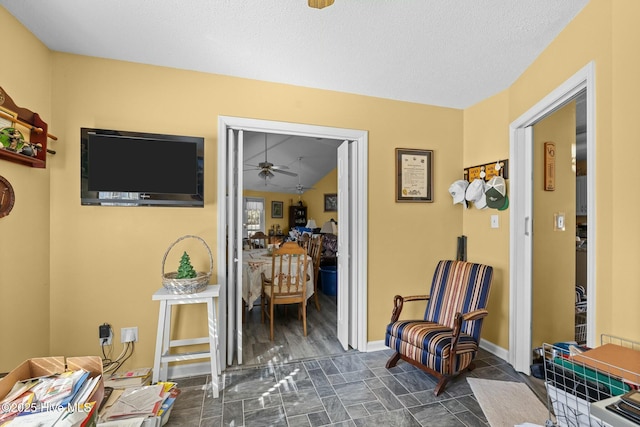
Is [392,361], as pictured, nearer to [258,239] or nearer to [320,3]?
[320,3]

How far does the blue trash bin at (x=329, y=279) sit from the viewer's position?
16.2 ft

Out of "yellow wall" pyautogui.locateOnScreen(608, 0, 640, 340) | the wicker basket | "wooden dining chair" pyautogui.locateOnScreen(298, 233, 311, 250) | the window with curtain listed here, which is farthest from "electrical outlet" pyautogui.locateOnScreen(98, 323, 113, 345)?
the window with curtain

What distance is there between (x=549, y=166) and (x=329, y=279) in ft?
11.4

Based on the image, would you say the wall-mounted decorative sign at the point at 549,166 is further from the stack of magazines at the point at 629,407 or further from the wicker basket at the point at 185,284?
the wicker basket at the point at 185,284

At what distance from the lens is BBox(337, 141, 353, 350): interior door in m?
2.86

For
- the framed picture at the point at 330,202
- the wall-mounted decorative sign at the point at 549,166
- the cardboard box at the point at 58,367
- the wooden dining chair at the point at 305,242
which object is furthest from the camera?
the framed picture at the point at 330,202

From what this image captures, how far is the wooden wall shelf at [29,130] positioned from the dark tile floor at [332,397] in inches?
73.2

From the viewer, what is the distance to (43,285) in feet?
6.65

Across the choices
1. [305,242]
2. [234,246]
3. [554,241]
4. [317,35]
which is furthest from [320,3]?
[305,242]

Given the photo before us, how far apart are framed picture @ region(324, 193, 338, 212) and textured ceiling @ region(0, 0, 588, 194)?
18.0 feet

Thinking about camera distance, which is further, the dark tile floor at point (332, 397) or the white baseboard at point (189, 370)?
the white baseboard at point (189, 370)

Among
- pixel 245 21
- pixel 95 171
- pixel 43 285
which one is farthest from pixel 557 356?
pixel 43 285

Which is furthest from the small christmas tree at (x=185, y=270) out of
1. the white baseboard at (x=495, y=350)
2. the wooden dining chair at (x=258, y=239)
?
the wooden dining chair at (x=258, y=239)

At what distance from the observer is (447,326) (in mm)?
2490
